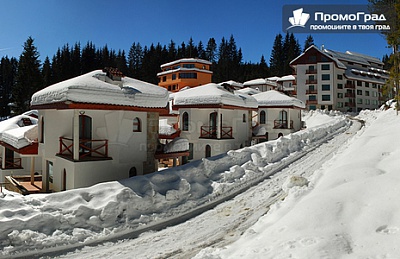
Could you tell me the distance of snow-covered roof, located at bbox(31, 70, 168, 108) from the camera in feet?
43.8

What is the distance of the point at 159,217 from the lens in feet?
33.6

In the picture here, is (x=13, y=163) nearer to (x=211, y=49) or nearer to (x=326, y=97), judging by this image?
(x=326, y=97)

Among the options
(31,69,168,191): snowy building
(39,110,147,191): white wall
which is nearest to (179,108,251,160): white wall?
(31,69,168,191): snowy building

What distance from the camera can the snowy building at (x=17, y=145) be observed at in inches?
713

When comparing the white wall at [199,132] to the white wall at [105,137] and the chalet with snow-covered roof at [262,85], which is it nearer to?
the white wall at [105,137]

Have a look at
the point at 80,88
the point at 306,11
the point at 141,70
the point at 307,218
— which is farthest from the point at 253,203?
the point at 141,70

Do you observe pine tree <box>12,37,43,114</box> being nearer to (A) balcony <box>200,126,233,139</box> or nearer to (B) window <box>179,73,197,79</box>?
(B) window <box>179,73,197,79</box>

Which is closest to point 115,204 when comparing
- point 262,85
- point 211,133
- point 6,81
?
point 211,133

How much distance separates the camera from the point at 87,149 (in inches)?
566

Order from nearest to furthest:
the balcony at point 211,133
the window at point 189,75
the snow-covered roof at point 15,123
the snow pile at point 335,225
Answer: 1. the snow pile at point 335,225
2. the snow-covered roof at point 15,123
3. the balcony at point 211,133
4. the window at point 189,75

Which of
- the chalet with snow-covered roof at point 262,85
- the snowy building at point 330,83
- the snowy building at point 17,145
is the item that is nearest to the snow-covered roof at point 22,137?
the snowy building at point 17,145

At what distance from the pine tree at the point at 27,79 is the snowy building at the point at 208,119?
40630mm

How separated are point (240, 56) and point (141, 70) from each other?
120 feet

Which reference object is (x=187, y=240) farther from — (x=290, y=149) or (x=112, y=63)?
(x=112, y=63)
